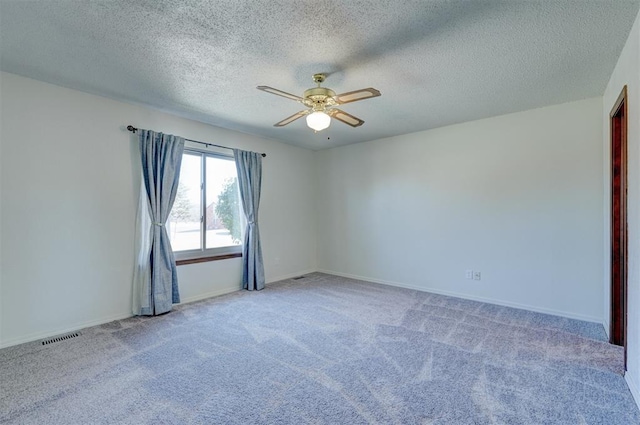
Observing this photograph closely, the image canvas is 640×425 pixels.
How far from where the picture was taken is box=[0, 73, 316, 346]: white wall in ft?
9.23

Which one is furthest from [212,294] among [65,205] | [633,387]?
[633,387]

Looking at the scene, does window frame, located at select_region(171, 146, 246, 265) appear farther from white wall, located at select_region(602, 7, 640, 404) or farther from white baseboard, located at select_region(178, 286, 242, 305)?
white wall, located at select_region(602, 7, 640, 404)

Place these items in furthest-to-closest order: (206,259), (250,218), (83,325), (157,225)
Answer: (250,218), (206,259), (157,225), (83,325)

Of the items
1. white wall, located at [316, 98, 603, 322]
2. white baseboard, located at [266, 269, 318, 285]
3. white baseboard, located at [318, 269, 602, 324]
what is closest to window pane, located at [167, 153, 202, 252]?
white baseboard, located at [266, 269, 318, 285]

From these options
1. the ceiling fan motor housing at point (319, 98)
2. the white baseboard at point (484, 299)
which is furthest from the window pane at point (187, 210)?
the white baseboard at point (484, 299)

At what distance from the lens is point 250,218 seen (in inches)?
188

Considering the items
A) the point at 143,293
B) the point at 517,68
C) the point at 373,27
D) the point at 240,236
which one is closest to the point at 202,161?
the point at 240,236

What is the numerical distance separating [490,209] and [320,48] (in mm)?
3136

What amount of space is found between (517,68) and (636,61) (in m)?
0.80

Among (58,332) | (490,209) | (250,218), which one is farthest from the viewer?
(250,218)

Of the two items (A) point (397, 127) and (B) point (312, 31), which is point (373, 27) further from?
(A) point (397, 127)

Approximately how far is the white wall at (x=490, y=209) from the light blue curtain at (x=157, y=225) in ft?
9.95

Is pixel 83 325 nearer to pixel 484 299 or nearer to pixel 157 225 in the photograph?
pixel 157 225

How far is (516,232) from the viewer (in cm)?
388
